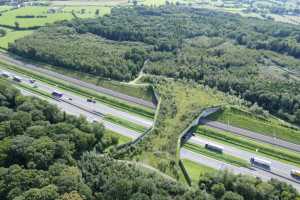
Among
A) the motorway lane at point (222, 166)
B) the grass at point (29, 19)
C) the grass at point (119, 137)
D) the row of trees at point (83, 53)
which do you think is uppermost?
the grass at point (29, 19)

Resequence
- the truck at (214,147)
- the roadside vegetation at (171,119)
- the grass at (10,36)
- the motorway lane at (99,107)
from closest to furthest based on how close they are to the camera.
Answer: the roadside vegetation at (171,119), the truck at (214,147), the motorway lane at (99,107), the grass at (10,36)

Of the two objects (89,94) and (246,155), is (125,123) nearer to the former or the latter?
(89,94)

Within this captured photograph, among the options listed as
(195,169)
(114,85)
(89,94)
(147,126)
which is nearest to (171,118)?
(147,126)

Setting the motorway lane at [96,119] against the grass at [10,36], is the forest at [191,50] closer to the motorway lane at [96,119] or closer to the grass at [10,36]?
the grass at [10,36]

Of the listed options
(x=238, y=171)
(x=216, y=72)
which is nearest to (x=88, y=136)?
(x=238, y=171)

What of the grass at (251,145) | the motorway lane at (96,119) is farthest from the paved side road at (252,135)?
the motorway lane at (96,119)

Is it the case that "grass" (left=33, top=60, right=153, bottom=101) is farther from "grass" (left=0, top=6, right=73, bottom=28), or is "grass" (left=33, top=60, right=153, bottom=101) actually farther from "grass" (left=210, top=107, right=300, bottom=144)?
"grass" (left=0, top=6, right=73, bottom=28)

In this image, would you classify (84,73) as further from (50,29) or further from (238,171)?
(238,171)
